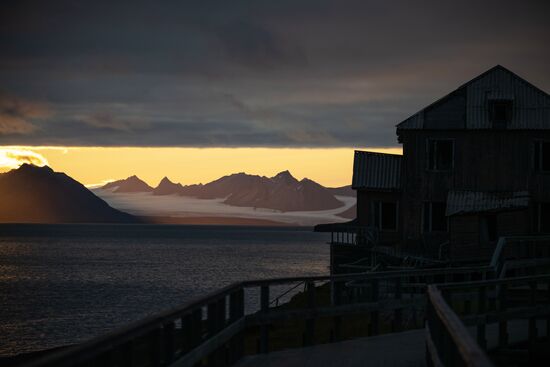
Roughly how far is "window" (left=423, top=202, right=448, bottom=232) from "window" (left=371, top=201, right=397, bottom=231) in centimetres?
282

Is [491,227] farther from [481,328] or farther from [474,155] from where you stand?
[481,328]

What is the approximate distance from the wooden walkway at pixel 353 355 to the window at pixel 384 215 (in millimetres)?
30660

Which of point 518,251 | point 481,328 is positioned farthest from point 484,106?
point 481,328

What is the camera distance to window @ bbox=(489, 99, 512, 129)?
44.6 m

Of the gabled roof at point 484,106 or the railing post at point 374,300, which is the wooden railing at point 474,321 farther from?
the gabled roof at point 484,106

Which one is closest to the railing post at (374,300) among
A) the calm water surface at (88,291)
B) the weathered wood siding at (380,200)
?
the weathered wood siding at (380,200)

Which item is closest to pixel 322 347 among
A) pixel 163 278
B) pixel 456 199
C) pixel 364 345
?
pixel 364 345

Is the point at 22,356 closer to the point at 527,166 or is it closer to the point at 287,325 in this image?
the point at 287,325

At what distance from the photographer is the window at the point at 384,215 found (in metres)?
47.6

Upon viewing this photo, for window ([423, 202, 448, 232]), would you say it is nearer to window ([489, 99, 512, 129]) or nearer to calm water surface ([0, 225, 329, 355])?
window ([489, 99, 512, 129])

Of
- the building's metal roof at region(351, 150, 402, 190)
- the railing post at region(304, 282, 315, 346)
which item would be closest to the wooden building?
the building's metal roof at region(351, 150, 402, 190)

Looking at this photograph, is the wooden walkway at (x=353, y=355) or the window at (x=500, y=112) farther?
the window at (x=500, y=112)

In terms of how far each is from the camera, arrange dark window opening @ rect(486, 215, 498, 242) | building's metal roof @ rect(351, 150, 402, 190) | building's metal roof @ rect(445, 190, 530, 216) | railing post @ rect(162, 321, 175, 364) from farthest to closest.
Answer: building's metal roof @ rect(351, 150, 402, 190), dark window opening @ rect(486, 215, 498, 242), building's metal roof @ rect(445, 190, 530, 216), railing post @ rect(162, 321, 175, 364)

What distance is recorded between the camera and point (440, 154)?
147 feet
